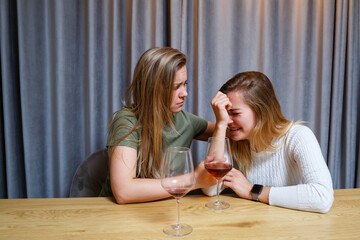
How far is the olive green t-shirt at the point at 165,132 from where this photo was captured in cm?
127

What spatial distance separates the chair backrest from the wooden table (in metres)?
0.42

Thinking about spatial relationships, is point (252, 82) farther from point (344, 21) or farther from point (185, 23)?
point (344, 21)

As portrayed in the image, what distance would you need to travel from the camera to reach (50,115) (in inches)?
77.7

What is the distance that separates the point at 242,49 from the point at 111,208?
1652 millimetres

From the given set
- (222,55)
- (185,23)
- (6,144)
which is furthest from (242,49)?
(6,144)

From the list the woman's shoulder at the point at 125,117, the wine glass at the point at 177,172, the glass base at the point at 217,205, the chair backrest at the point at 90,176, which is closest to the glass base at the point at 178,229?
the wine glass at the point at 177,172

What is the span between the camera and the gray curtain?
1.93 meters

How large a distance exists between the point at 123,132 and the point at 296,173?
2.85ft

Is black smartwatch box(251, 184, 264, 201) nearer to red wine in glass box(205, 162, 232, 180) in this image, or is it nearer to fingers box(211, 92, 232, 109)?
red wine in glass box(205, 162, 232, 180)

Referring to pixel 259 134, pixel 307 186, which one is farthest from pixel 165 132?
pixel 307 186

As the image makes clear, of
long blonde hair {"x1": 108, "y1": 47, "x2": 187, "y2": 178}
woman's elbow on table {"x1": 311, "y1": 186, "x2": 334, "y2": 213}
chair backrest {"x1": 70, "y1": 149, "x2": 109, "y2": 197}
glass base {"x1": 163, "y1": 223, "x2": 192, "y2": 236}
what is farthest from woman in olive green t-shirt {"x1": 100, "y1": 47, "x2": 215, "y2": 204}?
woman's elbow on table {"x1": 311, "y1": 186, "x2": 334, "y2": 213}

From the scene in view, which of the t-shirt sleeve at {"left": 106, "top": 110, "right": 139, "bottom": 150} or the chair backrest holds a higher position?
the t-shirt sleeve at {"left": 106, "top": 110, "right": 139, "bottom": 150}

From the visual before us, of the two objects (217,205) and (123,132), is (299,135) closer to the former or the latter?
(217,205)

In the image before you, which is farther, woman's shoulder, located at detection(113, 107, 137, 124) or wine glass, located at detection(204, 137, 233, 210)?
woman's shoulder, located at detection(113, 107, 137, 124)
